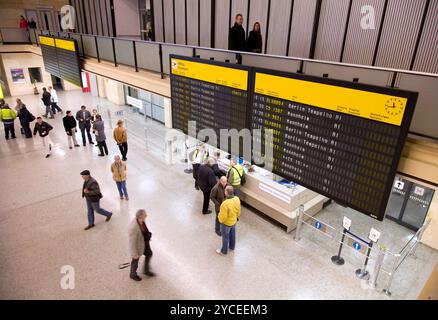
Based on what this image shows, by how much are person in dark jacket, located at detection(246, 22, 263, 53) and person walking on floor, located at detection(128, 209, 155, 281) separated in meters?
4.17

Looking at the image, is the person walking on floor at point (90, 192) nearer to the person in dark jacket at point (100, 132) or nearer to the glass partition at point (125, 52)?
the glass partition at point (125, 52)

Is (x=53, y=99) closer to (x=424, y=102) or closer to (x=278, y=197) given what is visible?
(x=278, y=197)

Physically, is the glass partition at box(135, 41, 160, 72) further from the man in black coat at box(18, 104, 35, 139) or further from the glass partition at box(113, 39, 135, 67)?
the man in black coat at box(18, 104, 35, 139)

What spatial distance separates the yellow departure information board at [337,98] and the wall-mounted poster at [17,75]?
25277 millimetres

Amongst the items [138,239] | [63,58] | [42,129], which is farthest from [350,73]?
[63,58]

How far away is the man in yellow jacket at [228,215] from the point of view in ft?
20.5

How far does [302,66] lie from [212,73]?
1.78 metres

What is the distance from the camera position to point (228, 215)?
6.34 meters

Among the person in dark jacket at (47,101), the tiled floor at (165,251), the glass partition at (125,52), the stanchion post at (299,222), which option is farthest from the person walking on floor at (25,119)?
the stanchion post at (299,222)

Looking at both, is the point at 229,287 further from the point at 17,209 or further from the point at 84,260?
the point at 17,209

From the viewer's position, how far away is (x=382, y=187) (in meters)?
3.79

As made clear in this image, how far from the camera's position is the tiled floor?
5906mm
